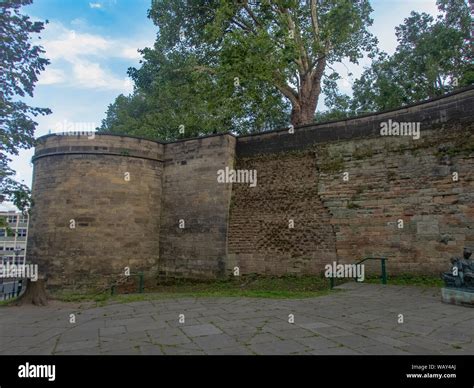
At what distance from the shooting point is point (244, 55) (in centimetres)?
1390

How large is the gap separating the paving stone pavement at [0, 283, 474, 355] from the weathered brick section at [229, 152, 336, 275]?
361cm

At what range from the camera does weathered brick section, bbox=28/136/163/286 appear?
1189 centimetres

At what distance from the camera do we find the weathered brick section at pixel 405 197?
8.61m

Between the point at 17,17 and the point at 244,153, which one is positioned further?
the point at 244,153

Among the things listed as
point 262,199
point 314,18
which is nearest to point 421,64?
point 314,18

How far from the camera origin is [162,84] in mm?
18391

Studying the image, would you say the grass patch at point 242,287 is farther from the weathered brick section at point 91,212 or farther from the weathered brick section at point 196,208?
the weathered brick section at point 91,212

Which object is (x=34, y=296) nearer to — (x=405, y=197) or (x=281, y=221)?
(x=281, y=221)

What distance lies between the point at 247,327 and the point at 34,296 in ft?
18.1

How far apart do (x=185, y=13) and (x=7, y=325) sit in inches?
654

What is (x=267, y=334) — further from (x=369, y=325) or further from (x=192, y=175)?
(x=192, y=175)

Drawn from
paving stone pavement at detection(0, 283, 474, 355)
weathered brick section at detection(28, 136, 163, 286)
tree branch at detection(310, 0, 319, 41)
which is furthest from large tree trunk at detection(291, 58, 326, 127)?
paving stone pavement at detection(0, 283, 474, 355)
